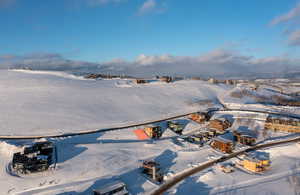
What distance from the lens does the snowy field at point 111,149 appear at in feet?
51.4

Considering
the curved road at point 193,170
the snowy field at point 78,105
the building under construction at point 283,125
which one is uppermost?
the snowy field at point 78,105

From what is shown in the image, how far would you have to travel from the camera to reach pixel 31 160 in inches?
659

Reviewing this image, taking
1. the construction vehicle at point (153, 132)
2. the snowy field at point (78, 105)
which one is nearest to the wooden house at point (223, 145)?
the construction vehicle at point (153, 132)

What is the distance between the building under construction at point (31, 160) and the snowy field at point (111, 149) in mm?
597

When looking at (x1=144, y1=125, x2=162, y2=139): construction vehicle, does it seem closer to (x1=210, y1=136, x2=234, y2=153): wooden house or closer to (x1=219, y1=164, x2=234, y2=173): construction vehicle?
(x1=210, y1=136, x2=234, y2=153): wooden house

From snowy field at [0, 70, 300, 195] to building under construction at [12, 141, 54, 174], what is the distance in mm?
597

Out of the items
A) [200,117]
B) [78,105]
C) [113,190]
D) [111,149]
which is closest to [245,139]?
[200,117]

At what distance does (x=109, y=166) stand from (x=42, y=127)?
15328mm

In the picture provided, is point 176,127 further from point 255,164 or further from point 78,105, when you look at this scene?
point 78,105

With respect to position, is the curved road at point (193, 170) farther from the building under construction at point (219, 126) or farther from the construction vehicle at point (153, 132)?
the construction vehicle at point (153, 132)

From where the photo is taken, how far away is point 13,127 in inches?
1088

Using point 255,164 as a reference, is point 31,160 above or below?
above

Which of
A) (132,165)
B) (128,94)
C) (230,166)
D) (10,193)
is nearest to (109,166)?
(132,165)

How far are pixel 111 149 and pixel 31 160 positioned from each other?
7.95 meters
